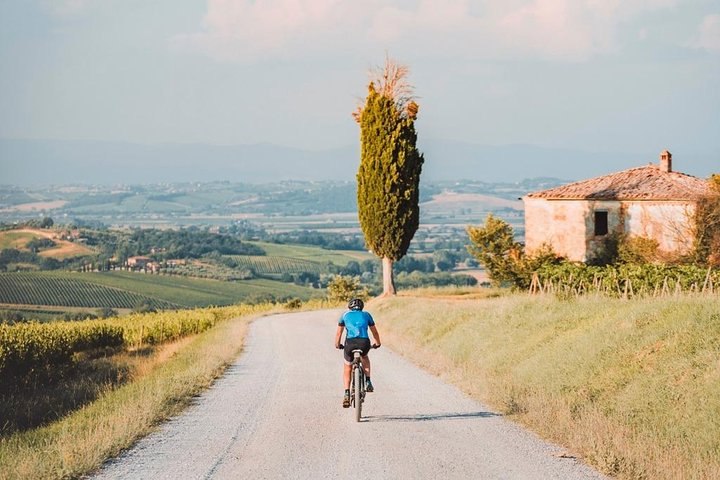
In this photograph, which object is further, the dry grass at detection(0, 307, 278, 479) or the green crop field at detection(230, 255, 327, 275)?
the green crop field at detection(230, 255, 327, 275)

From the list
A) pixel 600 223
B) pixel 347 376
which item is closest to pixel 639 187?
pixel 600 223

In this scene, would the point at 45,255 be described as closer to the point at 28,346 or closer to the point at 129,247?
the point at 129,247

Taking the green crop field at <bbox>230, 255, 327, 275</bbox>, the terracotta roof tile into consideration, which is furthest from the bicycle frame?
the green crop field at <bbox>230, 255, 327, 275</bbox>

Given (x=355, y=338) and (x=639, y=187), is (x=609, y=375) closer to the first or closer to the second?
(x=355, y=338)

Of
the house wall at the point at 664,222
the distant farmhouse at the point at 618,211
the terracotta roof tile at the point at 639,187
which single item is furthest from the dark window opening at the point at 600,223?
the house wall at the point at 664,222

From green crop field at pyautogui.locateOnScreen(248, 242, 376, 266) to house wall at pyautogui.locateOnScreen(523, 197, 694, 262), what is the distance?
93134mm

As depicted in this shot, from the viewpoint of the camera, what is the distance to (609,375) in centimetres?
1461

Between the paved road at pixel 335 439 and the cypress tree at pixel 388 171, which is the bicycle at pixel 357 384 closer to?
the paved road at pixel 335 439

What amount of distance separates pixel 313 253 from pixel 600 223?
109 metres

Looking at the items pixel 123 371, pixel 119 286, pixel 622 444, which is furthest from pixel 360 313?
pixel 119 286

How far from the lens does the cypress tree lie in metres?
44.8

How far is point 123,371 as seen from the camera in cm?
2777

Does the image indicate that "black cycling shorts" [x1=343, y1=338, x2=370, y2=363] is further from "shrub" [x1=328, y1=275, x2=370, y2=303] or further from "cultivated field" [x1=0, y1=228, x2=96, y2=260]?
"cultivated field" [x1=0, y1=228, x2=96, y2=260]

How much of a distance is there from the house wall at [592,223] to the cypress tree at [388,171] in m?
6.07
